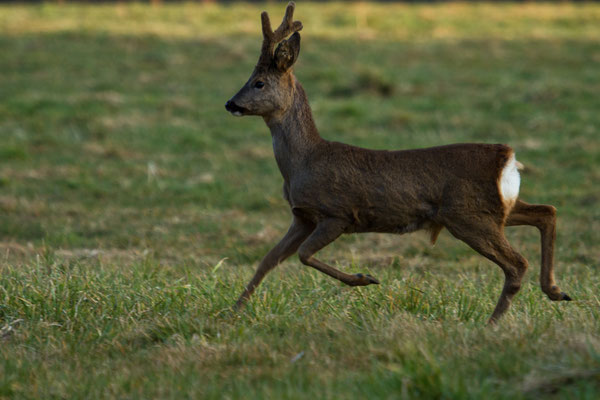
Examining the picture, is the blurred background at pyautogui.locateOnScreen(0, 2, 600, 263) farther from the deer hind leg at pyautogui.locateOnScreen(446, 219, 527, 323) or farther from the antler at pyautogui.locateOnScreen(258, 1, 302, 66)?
the deer hind leg at pyautogui.locateOnScreen(446, 219, 527, 323)

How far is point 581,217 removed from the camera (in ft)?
26.5

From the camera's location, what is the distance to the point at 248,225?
8.00 metres

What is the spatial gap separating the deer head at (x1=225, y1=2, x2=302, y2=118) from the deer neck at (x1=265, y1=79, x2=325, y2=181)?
64mm

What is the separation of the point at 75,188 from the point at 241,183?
6.30 ft

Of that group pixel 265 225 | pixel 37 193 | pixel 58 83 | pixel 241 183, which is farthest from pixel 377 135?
pixel 58 83

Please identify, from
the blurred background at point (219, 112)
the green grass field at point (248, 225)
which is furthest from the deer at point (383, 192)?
the blurred background at point (219, 112)

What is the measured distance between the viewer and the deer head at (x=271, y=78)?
487 cm

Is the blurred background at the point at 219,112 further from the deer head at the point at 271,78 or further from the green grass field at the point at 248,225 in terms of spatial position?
the deer head at the point at 271,78

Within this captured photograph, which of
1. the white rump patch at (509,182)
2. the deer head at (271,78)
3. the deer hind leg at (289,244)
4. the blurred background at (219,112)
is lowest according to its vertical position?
the blurred background at (219,112)

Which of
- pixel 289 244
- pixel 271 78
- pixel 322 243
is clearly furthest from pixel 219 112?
pixel 322 243

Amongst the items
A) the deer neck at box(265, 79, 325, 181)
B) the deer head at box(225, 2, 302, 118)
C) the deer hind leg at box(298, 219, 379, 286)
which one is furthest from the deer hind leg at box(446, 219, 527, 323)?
the deer head at box(225, 2, 302, 118)

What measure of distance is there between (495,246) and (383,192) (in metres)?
0.70

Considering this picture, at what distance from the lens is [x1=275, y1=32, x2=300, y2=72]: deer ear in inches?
190

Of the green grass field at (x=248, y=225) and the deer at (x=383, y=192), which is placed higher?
the deer at (x=383, y=192)
